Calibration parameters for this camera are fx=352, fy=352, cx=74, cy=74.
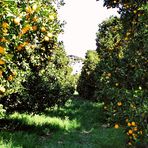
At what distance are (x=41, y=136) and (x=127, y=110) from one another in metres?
4.83

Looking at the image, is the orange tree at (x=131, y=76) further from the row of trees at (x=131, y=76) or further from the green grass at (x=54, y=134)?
the green grass at (x=54, y=134)

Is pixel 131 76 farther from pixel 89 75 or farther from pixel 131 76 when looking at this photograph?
pixel 89 75

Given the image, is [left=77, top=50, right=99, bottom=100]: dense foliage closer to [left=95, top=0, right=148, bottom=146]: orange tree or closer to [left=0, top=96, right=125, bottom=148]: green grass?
[left=0, top=96, right=125, bottom=148]: green grass

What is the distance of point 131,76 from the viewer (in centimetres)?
853

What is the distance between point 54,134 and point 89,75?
1687 cm

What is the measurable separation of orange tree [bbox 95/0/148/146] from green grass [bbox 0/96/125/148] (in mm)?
2086

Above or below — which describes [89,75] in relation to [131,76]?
above

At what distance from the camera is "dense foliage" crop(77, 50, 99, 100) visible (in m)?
28.2

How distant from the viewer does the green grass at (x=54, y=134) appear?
9664mm

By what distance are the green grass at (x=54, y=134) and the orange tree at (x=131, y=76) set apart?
2.09 meters

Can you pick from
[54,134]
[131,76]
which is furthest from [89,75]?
[131,76]

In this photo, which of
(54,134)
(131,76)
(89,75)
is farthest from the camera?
(89,75)

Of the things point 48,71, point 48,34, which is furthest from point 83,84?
point 48,34

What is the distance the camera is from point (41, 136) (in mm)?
11258
